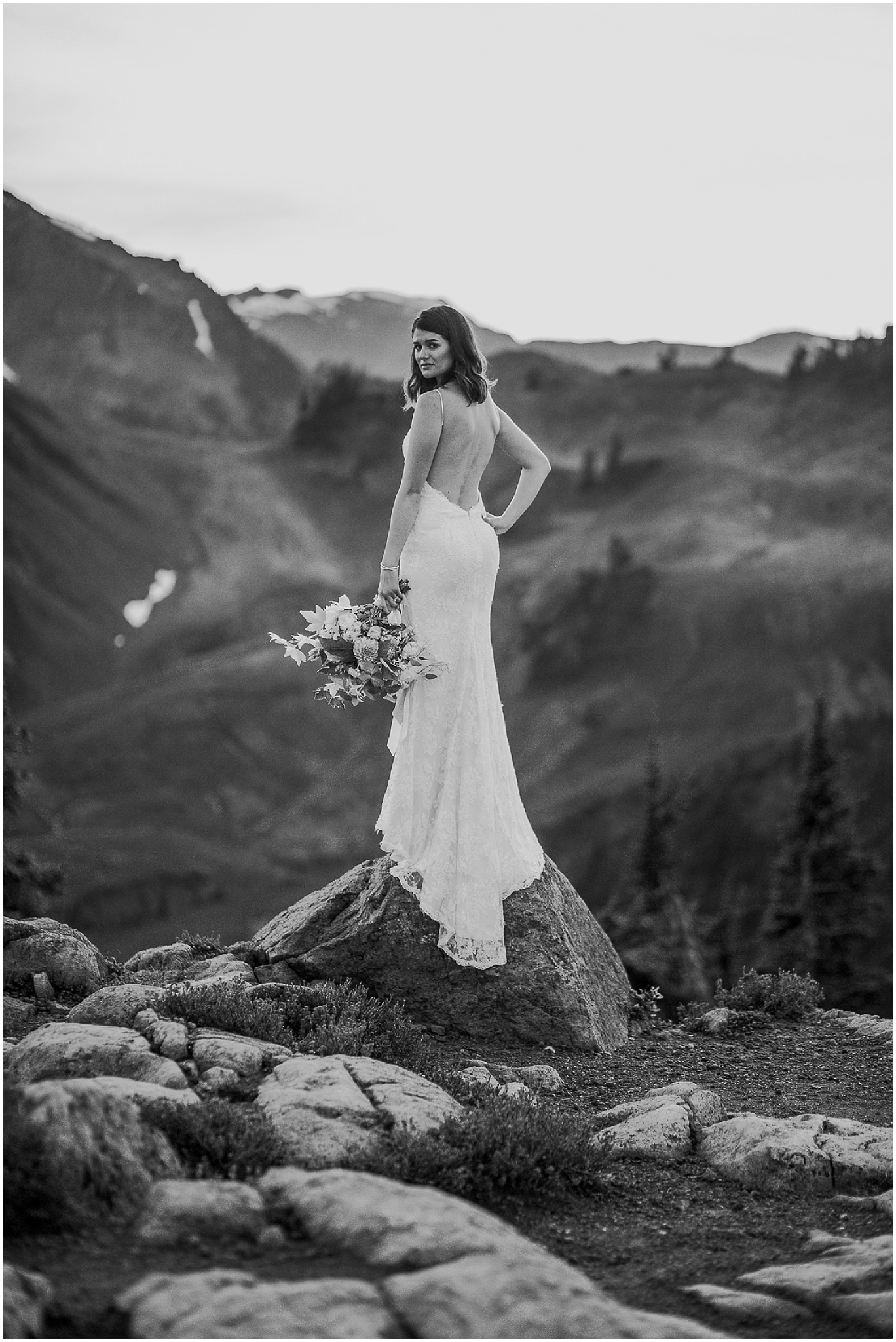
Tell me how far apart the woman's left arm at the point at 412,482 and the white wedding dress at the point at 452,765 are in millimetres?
91

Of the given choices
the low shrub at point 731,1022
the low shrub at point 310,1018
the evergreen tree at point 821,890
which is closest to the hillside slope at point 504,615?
the evergreen tree at point 821,890

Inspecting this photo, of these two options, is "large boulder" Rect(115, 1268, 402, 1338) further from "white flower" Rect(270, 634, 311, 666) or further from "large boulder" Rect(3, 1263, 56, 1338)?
"white flower" Rect(270, 634, 311, 666)

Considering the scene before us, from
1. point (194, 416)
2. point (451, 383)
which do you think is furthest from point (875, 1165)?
point (194, 416)

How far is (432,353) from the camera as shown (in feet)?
27.4

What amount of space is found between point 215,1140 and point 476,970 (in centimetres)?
339

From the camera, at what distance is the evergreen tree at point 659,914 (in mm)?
41031

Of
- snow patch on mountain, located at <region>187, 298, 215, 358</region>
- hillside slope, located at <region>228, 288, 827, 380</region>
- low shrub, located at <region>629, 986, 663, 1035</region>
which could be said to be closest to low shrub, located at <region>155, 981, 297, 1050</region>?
low shrub, located at <region>629, 986, 663, 1035</region>

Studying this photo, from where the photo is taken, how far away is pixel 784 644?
6756cm

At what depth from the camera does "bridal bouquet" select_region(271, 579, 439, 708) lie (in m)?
8.52

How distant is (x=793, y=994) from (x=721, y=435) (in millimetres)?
66102

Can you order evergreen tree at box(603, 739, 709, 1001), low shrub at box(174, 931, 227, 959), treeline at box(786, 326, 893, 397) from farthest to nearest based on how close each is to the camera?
treeline at box(786, 326, 893, 397), evergreen tree at box(603, 739, 709, 1001), low shrub at box(174, 931, 227, 959)

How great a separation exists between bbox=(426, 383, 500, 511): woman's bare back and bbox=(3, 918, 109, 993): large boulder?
3731mm

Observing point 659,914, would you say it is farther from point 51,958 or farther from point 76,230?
point 51,958

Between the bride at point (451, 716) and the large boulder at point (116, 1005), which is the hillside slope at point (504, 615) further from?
the large boulder at point (116, 1005)
